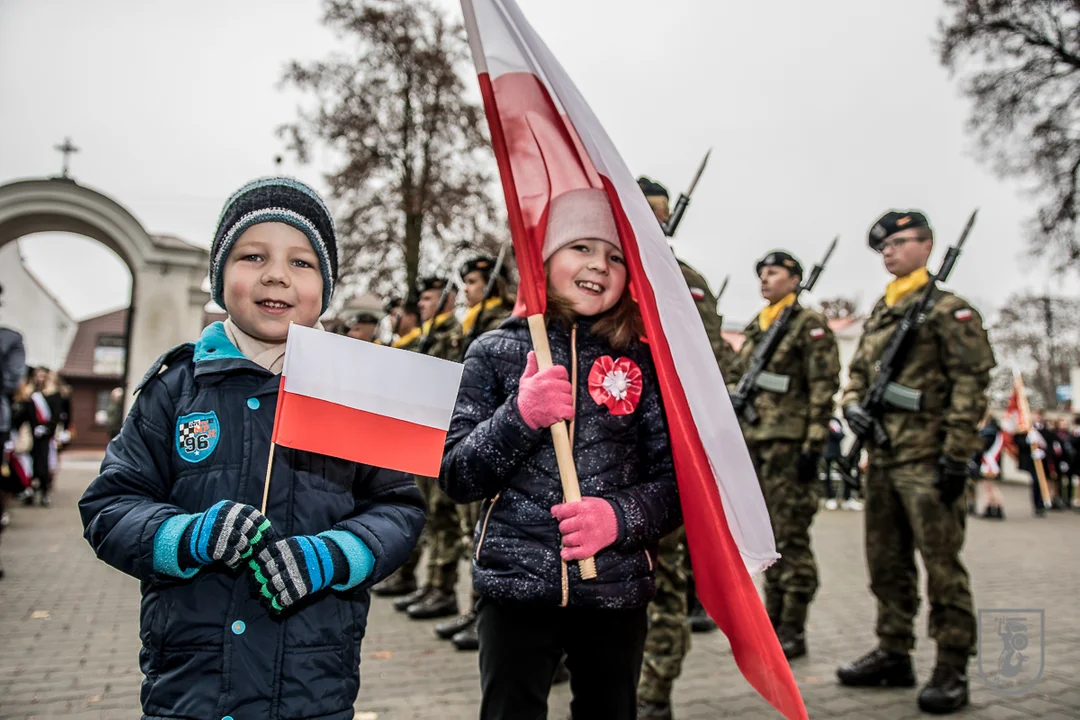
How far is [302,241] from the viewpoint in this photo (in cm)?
193

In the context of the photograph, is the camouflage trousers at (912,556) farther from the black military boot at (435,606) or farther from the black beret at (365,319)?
the black beret at (365,319)

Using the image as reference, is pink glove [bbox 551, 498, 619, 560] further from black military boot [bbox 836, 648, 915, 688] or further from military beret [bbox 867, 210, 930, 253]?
military beret [bbox 867, 210, 930, 253]

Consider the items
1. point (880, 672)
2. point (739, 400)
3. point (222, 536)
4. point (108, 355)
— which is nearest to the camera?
point (222, 536)

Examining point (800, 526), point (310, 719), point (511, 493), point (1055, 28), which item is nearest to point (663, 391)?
point (511, 493)

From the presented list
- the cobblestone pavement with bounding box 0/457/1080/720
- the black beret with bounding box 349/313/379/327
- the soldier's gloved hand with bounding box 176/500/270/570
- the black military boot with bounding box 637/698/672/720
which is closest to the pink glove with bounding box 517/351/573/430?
the soldier's gloved hand with bounding box 176/500/270/570

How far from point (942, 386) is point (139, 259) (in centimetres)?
1326

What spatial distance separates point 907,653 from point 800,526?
1.00 m

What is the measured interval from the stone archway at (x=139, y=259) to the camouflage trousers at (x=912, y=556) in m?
12.1

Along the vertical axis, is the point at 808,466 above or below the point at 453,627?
above

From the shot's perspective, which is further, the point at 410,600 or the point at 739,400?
the point at 410,600

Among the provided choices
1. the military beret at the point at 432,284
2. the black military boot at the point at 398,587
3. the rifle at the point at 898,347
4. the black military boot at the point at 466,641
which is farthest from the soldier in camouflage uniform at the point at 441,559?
the rifle at the point at 898,347

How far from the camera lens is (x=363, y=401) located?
1.74 meters

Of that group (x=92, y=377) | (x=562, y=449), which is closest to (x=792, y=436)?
(x=562, y=449)

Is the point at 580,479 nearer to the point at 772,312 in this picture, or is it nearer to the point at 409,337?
the point at 772,312
